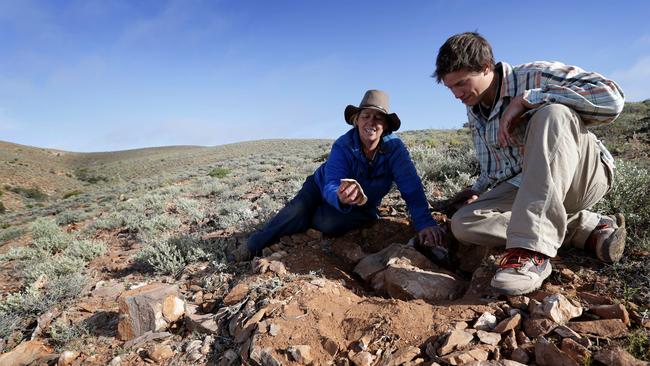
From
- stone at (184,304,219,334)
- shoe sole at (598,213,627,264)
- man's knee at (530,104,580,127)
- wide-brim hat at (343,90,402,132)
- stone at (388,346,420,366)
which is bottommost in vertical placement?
stone at (184,304,219,334)

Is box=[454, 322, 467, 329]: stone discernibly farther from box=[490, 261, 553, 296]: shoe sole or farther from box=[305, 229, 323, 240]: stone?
box=[305, 229, 323, 240]: stone

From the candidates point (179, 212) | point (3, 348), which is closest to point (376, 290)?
point (3, 348)

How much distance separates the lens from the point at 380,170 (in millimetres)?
3600

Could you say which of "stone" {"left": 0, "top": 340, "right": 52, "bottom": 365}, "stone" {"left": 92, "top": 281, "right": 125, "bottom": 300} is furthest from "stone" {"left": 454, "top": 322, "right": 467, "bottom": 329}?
"stone" {"left": 92, "top": 281, "right": 125, "bottom": 300}

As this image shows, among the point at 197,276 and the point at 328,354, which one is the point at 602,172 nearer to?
the point at 328,354

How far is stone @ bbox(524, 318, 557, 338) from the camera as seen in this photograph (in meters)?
1.85

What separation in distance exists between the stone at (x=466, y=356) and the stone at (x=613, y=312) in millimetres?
695

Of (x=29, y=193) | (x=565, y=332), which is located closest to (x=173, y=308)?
(x=565, y=332)

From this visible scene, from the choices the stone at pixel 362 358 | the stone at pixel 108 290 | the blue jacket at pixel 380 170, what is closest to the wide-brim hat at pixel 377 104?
the blue jacket at pixel 380 170

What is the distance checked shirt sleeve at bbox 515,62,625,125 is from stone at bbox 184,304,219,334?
266cm

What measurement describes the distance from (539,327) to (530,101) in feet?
4.54

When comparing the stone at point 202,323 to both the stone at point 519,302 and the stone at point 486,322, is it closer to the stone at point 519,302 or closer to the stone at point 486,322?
the stone at point 486,322

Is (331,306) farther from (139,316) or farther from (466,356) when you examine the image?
(139,316)

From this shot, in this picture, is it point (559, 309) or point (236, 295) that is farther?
point (236, 295)
